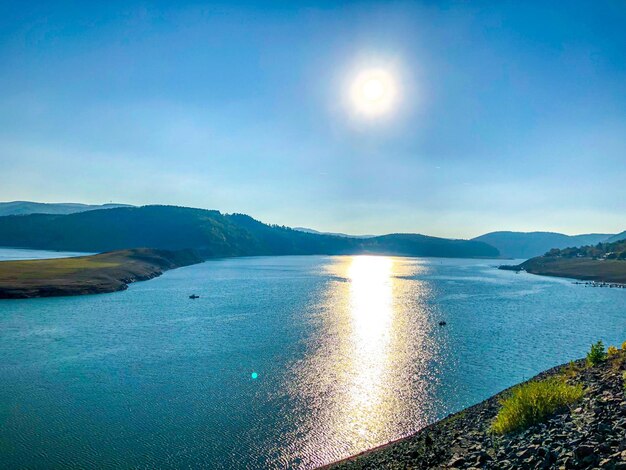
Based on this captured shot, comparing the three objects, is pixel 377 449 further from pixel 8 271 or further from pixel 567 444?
pixel 8 271

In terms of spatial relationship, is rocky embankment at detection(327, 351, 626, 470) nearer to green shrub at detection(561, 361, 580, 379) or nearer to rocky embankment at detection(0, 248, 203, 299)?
green shrub at detection(561, 361, 580, 379)

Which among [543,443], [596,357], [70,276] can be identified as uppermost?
[596,357]

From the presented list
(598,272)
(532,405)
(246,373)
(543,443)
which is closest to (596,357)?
(532,405)

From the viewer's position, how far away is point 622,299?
109188 mm

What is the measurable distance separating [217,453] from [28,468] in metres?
11.2

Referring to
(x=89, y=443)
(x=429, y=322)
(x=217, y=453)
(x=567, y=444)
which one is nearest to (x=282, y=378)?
(x=217, y=453)

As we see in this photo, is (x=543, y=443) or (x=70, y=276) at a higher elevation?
(x=543, y=443)

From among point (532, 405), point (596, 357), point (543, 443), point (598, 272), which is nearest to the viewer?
point (543, 443)

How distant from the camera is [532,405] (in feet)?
61.1

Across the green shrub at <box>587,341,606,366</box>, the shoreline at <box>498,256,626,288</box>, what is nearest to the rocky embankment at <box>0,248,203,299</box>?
the green shrub at <box>587,341,606,366</box>

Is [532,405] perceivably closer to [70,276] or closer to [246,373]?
[246,373]

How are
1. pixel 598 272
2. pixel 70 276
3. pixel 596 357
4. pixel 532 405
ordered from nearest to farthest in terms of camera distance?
1. pixel 532 405
2. pixel 596 357
3. pixel 70 276
4. pixel 598 272

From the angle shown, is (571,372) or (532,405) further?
(571,372)

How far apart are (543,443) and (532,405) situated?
3.41 metres
